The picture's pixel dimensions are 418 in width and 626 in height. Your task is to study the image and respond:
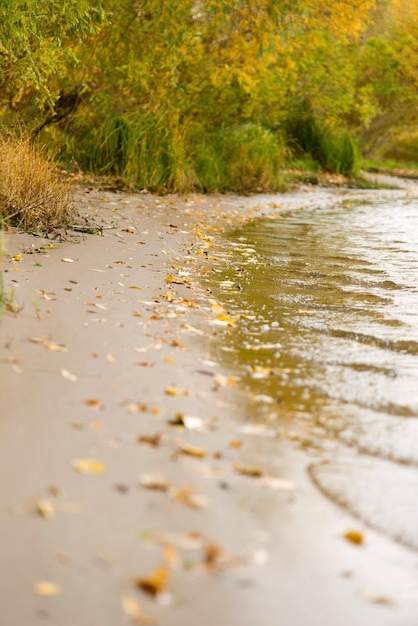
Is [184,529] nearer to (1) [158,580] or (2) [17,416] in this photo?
(1) [158,580]

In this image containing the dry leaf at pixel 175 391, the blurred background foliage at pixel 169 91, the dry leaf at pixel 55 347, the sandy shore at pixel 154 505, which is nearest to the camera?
the sandy shore at pixel 154 505

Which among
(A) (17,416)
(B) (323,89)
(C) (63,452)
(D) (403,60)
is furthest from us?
(D) (403,60)

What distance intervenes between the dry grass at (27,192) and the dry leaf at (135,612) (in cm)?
555

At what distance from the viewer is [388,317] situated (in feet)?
19.8

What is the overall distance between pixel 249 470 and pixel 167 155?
1091 cm

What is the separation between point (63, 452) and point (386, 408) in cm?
154

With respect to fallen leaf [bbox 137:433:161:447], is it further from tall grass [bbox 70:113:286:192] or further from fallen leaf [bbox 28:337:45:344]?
tall grass [bbox 70:113:286:192]

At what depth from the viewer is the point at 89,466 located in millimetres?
3004

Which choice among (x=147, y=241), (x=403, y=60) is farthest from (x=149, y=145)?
(x=403, y=60)

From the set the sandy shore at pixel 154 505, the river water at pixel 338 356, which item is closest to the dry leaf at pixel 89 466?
the sandy shore at pixel 154 505

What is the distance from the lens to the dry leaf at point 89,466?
9.72 ft

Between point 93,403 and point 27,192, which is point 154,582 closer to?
point 93,403

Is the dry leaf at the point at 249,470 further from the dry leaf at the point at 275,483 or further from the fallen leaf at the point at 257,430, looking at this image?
the fallen leaf at the point at 257,430

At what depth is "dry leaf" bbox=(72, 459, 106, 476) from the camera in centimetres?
296
